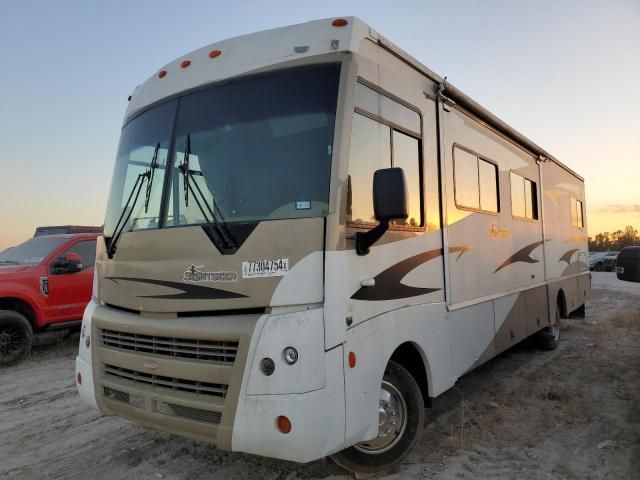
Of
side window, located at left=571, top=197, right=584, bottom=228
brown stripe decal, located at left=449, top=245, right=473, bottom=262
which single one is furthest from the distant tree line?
brown stripe decal, located at left=449, top=245, right=473, bottom=262

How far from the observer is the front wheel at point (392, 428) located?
3.60 metres

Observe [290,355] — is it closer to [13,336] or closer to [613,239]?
[13,336]

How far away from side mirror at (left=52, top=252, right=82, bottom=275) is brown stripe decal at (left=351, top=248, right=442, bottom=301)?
21.5ft

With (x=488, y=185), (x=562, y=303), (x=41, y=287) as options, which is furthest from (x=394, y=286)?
(x=41, y=287)

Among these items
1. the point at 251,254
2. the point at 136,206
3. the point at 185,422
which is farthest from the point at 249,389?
the point at 136,206

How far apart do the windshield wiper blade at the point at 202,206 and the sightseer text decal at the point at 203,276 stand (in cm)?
19

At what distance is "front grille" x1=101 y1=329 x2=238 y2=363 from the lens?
311 centimetres

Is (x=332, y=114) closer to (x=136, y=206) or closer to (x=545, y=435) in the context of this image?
(x=136, y=206)

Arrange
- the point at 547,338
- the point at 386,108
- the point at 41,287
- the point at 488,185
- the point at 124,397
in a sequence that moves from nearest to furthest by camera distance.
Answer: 1. the point at 124,397
2. the point at 386,108
3. the point at 488,185
4. the point at 547,338
5. the point at 41,287

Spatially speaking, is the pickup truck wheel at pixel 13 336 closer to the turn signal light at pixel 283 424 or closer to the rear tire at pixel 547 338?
the turn signal light at pixel 283 424

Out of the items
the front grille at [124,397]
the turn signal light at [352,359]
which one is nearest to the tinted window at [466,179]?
the turn signal light at [352,359]

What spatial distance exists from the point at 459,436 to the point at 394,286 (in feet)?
5.53

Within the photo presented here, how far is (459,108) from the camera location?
518 cm

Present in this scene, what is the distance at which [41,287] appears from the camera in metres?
8.15
